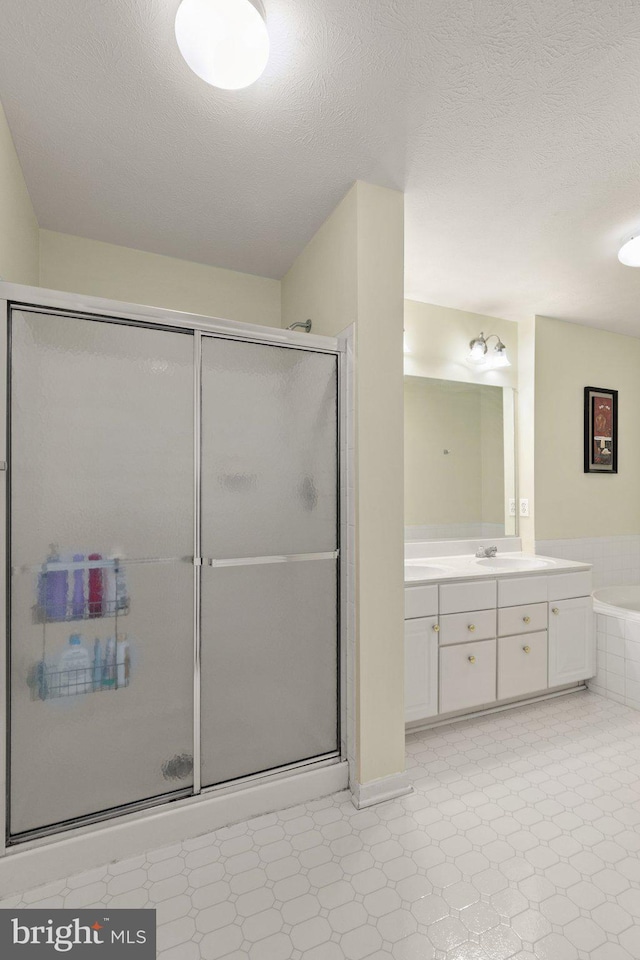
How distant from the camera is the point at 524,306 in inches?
127

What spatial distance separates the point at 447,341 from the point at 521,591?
5.53 feet

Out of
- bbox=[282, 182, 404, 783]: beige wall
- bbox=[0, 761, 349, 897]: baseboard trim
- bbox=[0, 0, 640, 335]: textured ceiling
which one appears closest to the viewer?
bbox=[0, 0, 640, 335]: textured ceiling

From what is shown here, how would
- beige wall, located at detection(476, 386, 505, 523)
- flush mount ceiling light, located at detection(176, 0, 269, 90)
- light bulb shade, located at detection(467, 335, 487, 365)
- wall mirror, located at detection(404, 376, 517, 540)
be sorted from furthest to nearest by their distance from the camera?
beige wall, located at detection(476, 386, 505, 523) → light bulb shade, located at detection(467, 335, 487, 365) → wall mirror, located at detection(404, 376, 517, 540) → flush mount ceiling light, located at detection(176, 0, 269, 90)

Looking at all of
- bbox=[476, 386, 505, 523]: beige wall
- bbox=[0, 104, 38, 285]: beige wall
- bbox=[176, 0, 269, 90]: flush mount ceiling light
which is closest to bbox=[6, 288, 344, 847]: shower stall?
bbox=[0, 104, 38, 285]: beige wall

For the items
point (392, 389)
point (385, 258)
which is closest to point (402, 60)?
point (385, 258)

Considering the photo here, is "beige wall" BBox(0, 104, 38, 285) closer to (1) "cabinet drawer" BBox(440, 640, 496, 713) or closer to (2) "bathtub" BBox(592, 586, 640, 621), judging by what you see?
(1) "cabinet drawer" BBox(440, 640, 496, 713)

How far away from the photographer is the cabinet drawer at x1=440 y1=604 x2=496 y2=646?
8.09ft

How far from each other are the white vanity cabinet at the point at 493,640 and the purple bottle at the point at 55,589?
5.00 ft

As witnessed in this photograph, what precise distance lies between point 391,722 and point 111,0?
2.53 meters

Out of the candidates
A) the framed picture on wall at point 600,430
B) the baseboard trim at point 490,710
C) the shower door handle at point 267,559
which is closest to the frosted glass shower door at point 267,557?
the shower door handle at point 267,559

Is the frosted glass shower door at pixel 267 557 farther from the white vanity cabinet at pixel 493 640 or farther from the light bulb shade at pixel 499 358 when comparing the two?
the light bulb shade at pixel 499 358

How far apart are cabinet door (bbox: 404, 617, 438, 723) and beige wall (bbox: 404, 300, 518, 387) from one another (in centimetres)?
159

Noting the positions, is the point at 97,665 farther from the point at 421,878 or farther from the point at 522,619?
the point at 522,619

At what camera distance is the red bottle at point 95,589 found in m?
1.66
